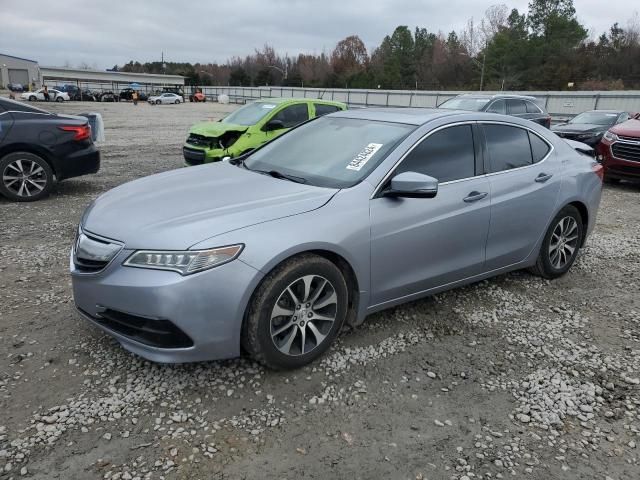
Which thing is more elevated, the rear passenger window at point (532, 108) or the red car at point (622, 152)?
the rear passenger window at point (532, 108)

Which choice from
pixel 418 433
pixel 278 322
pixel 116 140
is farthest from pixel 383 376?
pixel 116 140

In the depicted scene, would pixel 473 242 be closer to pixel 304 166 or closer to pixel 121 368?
pixel 304 166

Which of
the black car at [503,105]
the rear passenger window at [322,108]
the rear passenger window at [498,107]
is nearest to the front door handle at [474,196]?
the rear passenger window at [322,108]

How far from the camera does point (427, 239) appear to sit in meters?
3.54

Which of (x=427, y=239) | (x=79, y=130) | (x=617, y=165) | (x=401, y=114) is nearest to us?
(x=427, y=239)

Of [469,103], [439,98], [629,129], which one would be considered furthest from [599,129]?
[439,98]

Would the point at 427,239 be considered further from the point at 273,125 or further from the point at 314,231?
the point at 273,125

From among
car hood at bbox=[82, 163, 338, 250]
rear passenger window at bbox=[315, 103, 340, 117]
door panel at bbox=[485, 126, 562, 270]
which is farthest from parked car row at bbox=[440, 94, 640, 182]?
car hood at bbox=[82, 163, 338, 250]

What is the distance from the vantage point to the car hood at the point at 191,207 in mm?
2840

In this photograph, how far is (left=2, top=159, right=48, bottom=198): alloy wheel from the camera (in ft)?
23.7

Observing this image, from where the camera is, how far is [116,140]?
16562 mm

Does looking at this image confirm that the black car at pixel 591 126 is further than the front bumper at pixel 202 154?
Yes

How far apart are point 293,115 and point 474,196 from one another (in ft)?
22.4

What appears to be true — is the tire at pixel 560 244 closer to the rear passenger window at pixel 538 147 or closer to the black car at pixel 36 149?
the rear passenger window at pixel 538 147
